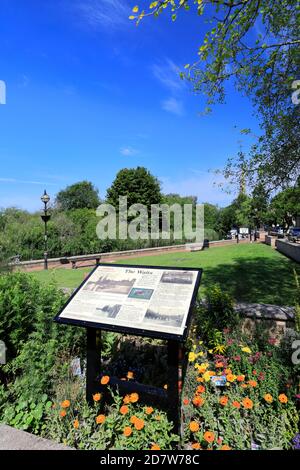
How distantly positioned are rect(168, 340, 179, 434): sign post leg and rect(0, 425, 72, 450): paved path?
0.86 m

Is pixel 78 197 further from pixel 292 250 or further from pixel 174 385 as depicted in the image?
pixel 174 385

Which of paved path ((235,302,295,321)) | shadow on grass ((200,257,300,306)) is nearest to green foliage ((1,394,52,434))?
paved path ((235,302,295,321))

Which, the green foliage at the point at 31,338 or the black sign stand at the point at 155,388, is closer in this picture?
the black sign stand at the point at 155,388

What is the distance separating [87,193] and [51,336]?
56.9m

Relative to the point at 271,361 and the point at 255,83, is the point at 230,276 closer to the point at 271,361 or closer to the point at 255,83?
the point at 255,83

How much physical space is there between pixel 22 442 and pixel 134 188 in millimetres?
32894

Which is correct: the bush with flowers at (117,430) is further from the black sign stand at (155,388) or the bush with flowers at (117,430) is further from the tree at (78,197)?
the tree at (78,197)

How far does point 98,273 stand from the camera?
314cm

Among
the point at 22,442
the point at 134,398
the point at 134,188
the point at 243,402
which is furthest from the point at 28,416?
the point at 134,188

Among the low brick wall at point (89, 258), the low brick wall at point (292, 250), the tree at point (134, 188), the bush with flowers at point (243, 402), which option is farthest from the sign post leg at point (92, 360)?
the tree at point (134, 188)

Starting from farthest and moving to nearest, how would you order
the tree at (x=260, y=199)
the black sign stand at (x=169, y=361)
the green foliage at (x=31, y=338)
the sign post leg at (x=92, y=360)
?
1. the tree at (x=260, y=199)
2. the green foliage at (x=31, y=338)
3. the sign post leg at (x=92, y=360)
4. the black sign stand at (x=169, y=361)

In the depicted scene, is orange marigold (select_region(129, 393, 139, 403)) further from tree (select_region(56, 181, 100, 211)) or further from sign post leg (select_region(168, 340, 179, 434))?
tree (select_region(56, 181, 100, 211))

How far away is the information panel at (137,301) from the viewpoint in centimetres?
237

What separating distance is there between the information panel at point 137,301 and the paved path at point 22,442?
2.90ft
